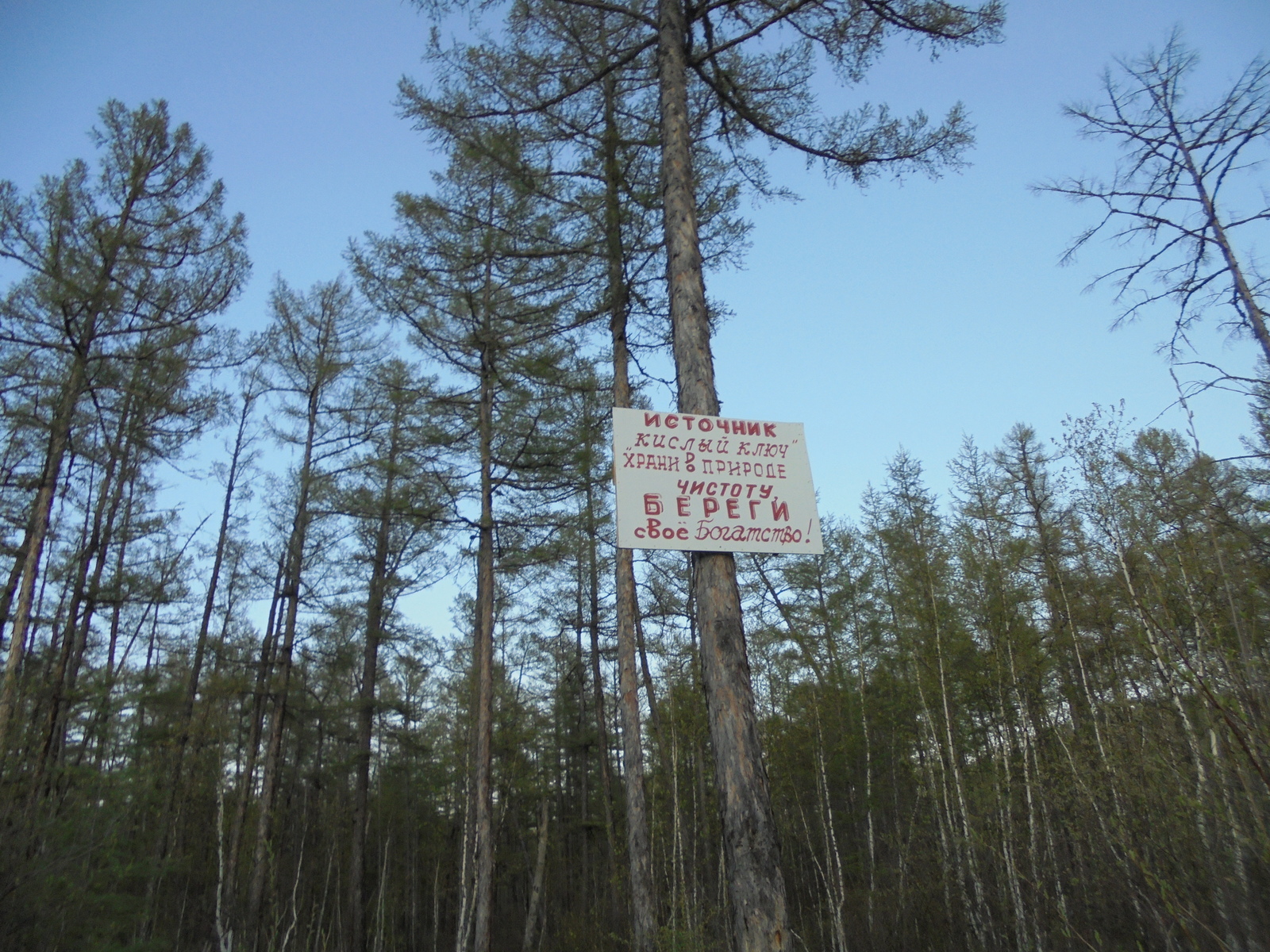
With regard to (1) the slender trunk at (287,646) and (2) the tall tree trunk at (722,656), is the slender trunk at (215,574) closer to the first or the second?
(1) the slender trunk at (287,646)

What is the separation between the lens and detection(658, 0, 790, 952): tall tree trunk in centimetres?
344

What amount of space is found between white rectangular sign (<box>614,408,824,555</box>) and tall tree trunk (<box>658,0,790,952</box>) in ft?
0.86

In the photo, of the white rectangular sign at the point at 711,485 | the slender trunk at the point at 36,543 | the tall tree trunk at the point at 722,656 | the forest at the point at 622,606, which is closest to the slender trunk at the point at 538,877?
the forest at the point at 622,606

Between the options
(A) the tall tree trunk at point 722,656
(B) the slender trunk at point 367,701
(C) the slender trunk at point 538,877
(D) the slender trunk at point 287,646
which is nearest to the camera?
(A) the tall tree trunk at point 722,656

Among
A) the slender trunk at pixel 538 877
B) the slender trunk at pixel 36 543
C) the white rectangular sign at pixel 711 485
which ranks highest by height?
the slender trunk at pixel 36 543

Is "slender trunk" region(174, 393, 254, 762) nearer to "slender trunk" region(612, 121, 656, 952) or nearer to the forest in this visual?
the forest

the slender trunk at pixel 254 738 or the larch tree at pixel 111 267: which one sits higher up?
the larch tree at pixel 111 267

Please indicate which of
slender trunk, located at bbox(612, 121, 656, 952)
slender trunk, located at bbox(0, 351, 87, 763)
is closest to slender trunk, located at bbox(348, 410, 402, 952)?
slender trunk, located at bbox(0, 351, 87, 763)

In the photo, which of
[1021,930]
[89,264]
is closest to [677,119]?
[89,264]

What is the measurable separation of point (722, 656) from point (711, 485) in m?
0.88

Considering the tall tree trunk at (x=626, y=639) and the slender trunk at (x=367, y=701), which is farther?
the slender trunk at (x=367, y=701)

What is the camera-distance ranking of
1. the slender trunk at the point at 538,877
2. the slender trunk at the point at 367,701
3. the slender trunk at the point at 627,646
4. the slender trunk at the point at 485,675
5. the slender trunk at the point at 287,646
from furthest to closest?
1. the slender trunk at the point at 367,701
2. the slender trunk at the point at 287,646
3. the slender trunk at the point at 538,877
4. the slender trunk at the point at 485,675
5. the slender trunk at the point at 627,646

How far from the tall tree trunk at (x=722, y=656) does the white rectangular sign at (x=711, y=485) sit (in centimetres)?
26

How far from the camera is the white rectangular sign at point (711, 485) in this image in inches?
154
